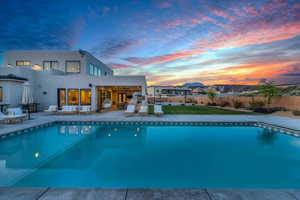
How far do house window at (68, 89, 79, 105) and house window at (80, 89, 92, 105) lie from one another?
1.27 feet

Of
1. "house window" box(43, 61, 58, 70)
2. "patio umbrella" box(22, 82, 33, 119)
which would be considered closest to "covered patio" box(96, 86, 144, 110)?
"patio umbrella" box(22, 82, 33, 119)

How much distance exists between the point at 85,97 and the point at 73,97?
106 centimetres

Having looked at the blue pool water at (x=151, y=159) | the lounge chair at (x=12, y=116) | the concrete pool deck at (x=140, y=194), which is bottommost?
the blue pool water at (x=151, y=159)

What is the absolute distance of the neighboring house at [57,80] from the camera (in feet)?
33.8

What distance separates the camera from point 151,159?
4.24 metres

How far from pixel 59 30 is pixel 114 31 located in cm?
582

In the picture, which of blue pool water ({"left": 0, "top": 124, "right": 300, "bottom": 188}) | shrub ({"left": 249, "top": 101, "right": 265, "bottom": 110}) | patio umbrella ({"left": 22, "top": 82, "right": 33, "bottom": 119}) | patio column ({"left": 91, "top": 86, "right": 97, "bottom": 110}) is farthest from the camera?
shrub ({"left": 249, "top": 101, "right": 265, "bottom": 110})

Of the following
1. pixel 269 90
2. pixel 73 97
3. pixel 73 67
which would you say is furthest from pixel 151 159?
pixel 269 90

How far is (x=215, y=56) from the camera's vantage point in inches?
630

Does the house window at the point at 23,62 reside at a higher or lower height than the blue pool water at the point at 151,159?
higher

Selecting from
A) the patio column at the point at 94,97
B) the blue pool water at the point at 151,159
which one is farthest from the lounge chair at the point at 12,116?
the patio column at the point at 94,97

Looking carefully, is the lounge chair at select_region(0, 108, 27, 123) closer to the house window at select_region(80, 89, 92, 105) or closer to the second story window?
the house window at select_region(80, 89, 92, 105)

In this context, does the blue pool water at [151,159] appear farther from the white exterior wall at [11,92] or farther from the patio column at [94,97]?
the white exterior wall at [11,92]

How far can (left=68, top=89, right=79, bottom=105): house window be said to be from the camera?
40.5ft
